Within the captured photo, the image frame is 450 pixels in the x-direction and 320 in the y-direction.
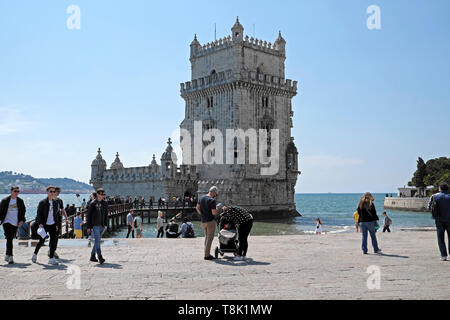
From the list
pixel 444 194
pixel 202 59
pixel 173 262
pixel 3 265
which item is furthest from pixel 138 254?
pixel 202 59

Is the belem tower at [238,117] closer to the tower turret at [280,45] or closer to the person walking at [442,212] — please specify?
the tower turret at [280,45]

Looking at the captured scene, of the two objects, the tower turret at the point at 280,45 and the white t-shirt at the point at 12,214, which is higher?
the tower turret at the point at 280,45

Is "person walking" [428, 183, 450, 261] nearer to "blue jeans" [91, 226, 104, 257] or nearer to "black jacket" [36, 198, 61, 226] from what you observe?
"blue jeans" [91, 226, 104, 257]

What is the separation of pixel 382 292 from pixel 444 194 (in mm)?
4517

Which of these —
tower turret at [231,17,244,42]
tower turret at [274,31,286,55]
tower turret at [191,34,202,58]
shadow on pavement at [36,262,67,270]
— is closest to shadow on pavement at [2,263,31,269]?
shadow on pavement at [36,262,67,270]

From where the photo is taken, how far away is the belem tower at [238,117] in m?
48.0

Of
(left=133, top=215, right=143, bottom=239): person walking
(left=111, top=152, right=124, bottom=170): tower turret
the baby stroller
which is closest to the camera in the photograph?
the baby stroller

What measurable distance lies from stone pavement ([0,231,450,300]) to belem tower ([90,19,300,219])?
33.7m

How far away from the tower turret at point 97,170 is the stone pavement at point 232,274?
4913cm

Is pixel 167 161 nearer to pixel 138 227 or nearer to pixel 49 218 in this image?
pixel 138 227

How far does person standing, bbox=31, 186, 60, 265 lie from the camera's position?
37.2ft

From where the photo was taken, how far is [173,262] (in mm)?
11422

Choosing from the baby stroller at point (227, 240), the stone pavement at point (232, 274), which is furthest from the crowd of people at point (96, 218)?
the stone pavement at point (232, 274)

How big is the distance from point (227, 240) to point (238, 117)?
3605 cm
